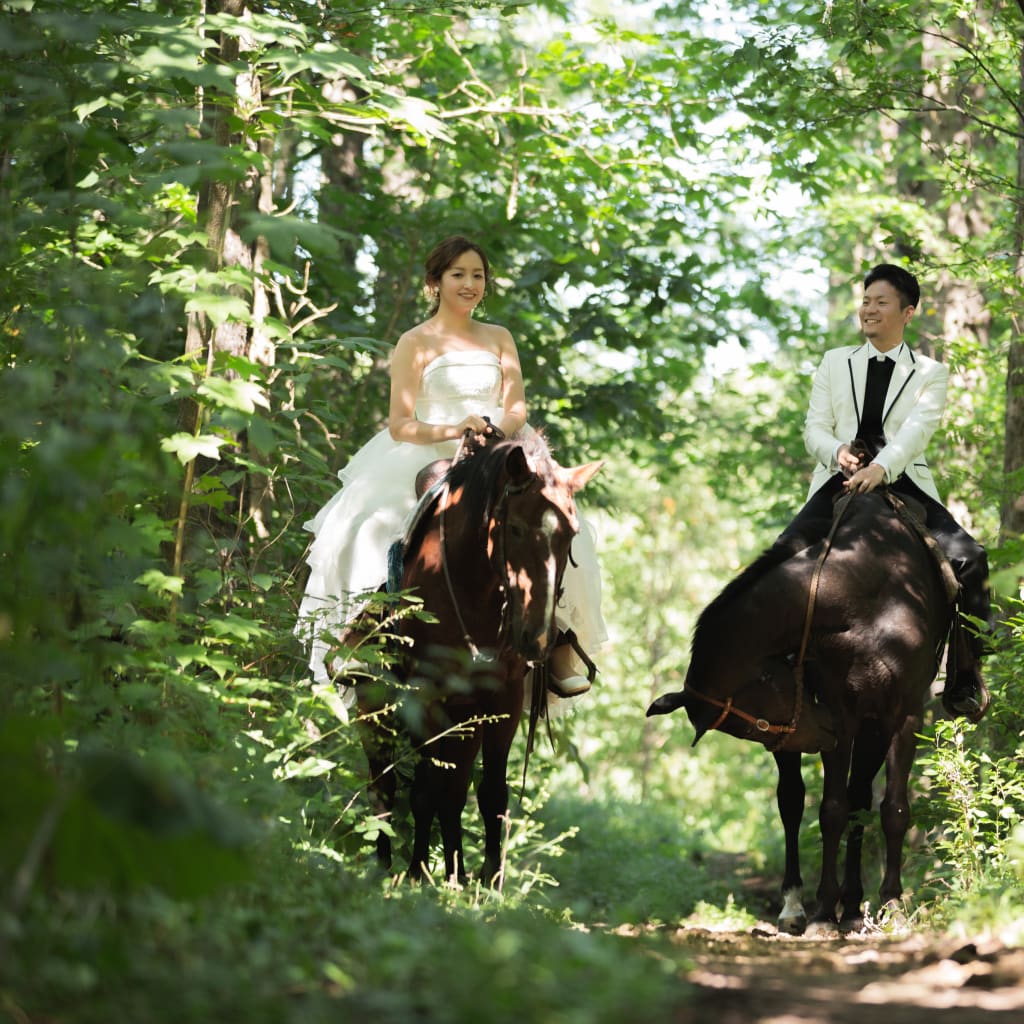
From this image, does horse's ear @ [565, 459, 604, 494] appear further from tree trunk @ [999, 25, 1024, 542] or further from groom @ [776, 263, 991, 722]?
tree trunk @ [999, 25, 1024, 542]

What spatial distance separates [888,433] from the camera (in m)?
8.24

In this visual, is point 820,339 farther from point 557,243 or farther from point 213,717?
point 213,717

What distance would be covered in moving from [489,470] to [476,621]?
2.54 ft

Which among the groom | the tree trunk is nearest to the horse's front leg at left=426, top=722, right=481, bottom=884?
the groom

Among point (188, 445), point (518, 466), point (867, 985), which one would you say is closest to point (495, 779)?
point (518, 466)

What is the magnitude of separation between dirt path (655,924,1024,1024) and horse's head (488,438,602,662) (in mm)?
1847

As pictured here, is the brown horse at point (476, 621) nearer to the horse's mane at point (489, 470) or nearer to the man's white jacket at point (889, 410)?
the horse's mane at point (489, 470)

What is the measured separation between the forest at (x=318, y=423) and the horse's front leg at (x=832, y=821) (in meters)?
0.39

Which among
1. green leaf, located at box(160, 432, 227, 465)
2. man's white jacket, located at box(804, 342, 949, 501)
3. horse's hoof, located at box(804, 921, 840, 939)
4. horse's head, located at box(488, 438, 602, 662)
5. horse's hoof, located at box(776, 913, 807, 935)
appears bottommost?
horse's hoof, located at box(776, 913, 807, 935)

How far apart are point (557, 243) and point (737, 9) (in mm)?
6340

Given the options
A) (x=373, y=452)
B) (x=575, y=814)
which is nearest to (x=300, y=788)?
(x=373, y=452)

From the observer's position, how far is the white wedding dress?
746 cm

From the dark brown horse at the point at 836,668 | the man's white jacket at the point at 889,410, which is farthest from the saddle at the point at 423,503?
the man's white jacket at the point at 889,410

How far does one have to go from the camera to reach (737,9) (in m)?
17.6
